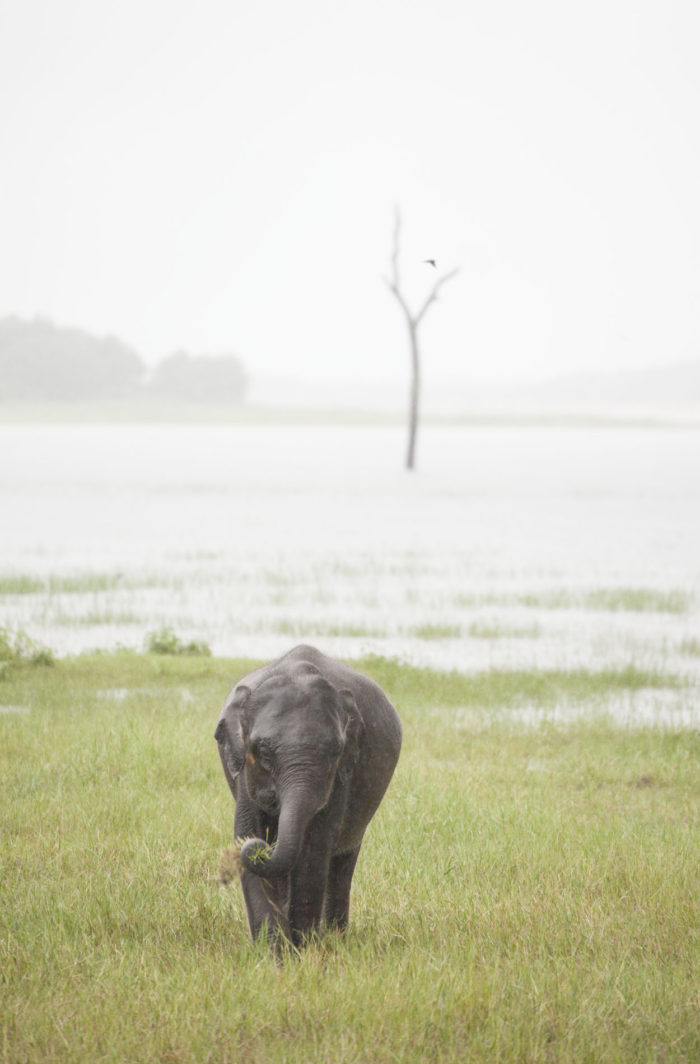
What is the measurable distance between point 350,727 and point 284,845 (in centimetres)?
73

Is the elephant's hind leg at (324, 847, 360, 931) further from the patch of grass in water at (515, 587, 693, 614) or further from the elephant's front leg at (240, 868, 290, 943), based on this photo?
the patch of grass in water at (515, 587, 693, 614)

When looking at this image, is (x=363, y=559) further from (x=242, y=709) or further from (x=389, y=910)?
(x=242, y=709)

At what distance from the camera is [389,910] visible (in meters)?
6.19

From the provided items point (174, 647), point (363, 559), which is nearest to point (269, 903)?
point (174, 647)

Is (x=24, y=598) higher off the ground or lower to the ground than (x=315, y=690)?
lower

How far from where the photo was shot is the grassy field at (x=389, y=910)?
458cm

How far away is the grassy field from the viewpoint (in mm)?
4578

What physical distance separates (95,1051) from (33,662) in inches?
389

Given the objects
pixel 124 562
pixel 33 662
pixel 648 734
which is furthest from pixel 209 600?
pixel 648 734

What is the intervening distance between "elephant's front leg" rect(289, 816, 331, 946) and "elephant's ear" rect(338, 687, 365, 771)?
0.94 ft

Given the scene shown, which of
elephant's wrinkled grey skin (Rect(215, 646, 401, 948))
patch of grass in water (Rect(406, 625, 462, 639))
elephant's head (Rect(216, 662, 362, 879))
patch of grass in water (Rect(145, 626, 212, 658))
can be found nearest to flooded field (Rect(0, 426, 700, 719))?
patch of grass in water (Rect(406, 625, 462, 639))

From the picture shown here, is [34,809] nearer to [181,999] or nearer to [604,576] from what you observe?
[181,999]

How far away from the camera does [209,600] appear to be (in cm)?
2102

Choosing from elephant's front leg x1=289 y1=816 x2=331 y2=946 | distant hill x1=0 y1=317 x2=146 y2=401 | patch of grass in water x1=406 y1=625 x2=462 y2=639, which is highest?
distant hill x1=0 y1=317 x2=146 y2=401
